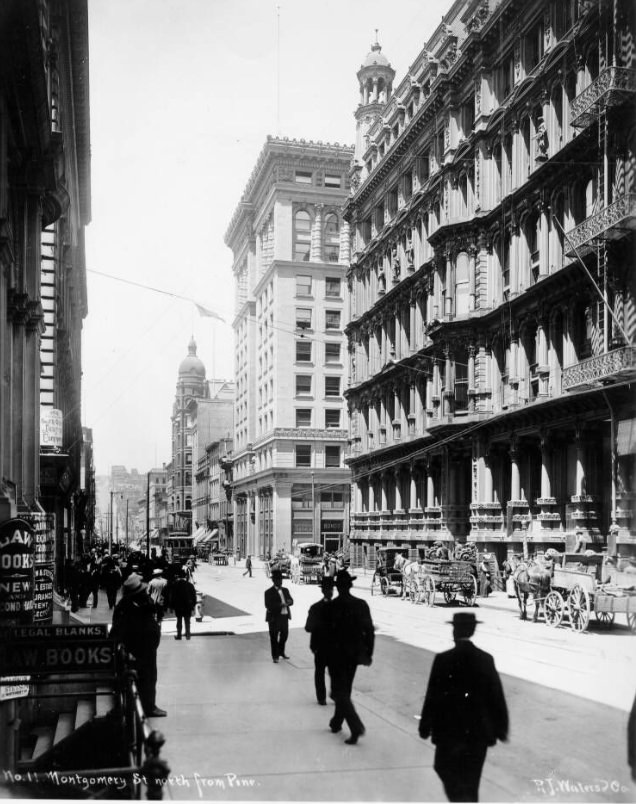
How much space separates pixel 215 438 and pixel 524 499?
Answer: 10710 cm

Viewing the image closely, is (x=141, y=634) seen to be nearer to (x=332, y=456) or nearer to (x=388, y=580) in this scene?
(x=388, y=580)

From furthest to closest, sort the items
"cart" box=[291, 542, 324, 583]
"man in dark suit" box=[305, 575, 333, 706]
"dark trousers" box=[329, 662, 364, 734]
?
1. "cart" box=[291, 542, 324, 583]
2. "man in dark suit" box=[305, 575, 333, 706]
3. "dark trousers" box=[329, 662, 364, 734]

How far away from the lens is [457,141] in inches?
1706

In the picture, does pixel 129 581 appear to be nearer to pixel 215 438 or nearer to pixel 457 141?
pixel 457 141

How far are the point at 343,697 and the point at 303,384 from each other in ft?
251

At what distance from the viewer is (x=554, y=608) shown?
22.3 metres

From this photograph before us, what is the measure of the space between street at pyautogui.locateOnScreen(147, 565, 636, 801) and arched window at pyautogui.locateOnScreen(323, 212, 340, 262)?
2705 inches

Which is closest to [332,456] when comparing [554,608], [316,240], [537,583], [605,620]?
[316,240]

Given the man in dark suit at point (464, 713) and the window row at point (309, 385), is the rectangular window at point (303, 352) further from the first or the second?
the man in dark suit at point (464, 713)

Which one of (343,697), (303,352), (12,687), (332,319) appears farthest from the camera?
(303,352)

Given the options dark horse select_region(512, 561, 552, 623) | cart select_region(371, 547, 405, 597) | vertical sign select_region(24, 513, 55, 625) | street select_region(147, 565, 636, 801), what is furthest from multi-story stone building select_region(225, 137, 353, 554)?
vertical sign select_region(24, 513, 55, 625)

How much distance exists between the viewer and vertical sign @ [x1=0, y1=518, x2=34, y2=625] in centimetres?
1052

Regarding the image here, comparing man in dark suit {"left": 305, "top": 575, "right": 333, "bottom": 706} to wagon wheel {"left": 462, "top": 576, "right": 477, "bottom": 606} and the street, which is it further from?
wagon wheel {"left": 462, "top": 576, "right": 477, "bottom": 606}

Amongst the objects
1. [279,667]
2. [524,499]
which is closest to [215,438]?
[524,499]
